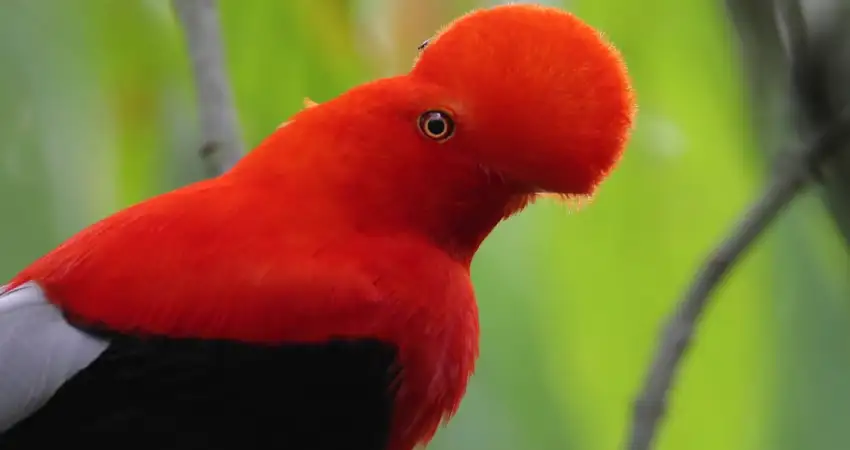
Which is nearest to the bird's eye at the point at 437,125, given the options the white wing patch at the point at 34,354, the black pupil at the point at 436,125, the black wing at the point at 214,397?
the black pupil at the point at 436,125

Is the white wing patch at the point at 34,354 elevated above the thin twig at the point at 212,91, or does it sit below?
below

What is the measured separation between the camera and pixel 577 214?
3.22 feet

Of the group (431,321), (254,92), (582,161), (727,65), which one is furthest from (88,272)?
(727,65)

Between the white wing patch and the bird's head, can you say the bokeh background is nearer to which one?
the bird's head

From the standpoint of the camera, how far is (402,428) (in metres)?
0.70

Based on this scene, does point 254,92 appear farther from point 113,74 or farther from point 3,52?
point 3,52

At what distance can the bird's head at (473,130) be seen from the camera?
675mm

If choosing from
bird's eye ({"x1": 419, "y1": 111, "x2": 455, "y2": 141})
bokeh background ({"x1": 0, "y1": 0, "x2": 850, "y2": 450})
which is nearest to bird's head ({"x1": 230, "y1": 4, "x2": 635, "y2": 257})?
bird's eye ({"x1": 419, "y1": 111, "x2": 455, "y2": 141})

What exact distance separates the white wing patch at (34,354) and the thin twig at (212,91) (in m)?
0.30

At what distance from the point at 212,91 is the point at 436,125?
10.9 inches

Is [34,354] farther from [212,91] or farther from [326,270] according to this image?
[212,91]

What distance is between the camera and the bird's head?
67 centimetres

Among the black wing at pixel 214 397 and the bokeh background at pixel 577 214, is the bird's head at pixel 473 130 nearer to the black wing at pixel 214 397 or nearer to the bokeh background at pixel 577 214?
the black wing at pixel 214 397

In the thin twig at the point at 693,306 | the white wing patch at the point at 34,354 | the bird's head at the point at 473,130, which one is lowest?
the thin twig at the point at 693,306
